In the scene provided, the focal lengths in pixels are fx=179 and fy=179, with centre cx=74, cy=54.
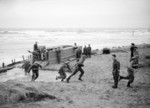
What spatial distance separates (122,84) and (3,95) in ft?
18.3

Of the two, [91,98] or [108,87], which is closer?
[91,98]

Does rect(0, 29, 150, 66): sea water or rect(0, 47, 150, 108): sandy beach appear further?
rect(0, 29, 150, 66): sea water

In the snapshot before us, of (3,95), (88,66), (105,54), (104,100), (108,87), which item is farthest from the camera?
(105,54)

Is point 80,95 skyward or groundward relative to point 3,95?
groundward

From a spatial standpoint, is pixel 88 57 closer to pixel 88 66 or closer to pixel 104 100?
pixel 88 66

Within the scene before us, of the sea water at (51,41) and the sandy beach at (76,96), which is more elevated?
the sea water at (51,41)

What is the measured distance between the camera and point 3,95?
562 cm

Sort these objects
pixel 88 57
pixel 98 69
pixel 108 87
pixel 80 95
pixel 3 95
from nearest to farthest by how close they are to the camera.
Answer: pixel 3 95 < pixel 80 95 < pixel 108 87 < pixel 98 69 < pixel 88 57

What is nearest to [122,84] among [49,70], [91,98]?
[91,98]

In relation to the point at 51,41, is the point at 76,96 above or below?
below

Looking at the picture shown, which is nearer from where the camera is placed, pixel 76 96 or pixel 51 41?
pixel 76 96

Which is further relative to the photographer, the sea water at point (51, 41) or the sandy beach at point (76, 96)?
the sea water at point (51, 41)

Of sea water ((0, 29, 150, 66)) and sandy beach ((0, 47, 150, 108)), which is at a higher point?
sea water ((0, 29, 150, 66))

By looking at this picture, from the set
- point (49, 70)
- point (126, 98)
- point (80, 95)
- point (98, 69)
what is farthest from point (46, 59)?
point (126, 98)
